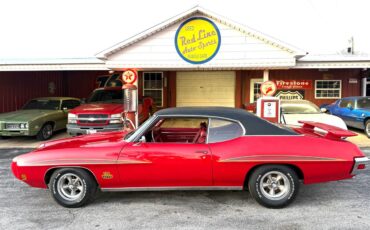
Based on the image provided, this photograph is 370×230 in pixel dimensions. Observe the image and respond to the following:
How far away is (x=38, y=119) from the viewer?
29.8 feet

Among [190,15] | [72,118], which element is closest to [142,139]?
[72,118]

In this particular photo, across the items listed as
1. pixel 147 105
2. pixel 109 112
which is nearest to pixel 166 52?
pixel 109 112

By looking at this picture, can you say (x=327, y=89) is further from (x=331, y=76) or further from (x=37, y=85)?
(x=37, y=85)

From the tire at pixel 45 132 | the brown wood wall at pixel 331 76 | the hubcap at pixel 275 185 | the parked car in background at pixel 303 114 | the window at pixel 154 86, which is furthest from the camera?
the window at pixel 154 86

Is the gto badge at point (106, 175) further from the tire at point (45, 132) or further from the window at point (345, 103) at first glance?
the window at point (345, 103)

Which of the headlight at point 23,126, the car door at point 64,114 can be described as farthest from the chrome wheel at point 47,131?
the headlight at point 23,126

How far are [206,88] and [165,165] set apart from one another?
11.1m

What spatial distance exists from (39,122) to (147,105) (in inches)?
158

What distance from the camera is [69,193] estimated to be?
4.18m

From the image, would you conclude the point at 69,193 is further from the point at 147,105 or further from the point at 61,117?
the point at 147,105

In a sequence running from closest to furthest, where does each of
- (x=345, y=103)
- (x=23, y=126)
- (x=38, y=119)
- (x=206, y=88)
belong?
(x=23, y=126), (x=38, y=119), (x=345, y=103), (x=206, y=88)

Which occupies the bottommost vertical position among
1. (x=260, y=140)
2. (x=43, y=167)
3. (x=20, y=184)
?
(x=20, y=184)

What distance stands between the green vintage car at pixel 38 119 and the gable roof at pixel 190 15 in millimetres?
2895

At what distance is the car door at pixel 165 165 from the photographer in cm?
397
